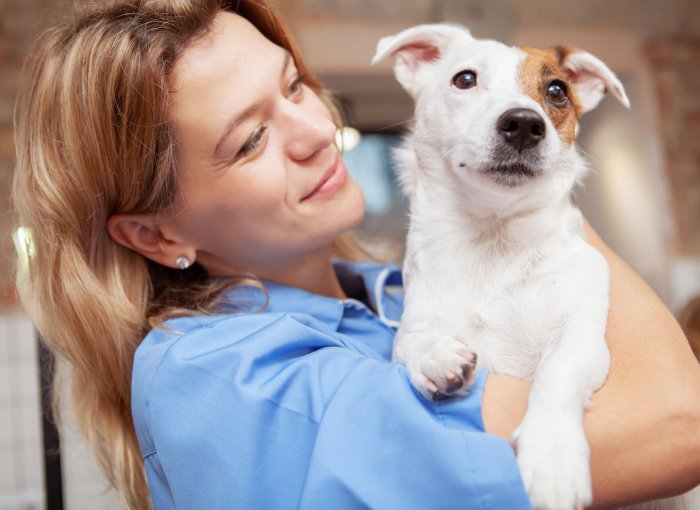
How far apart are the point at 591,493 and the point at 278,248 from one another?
0.74m

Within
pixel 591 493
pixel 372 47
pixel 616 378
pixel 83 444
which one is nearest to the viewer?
pixel 591 493

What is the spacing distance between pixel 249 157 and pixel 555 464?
758 mm

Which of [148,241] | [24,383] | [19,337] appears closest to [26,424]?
[24,383]

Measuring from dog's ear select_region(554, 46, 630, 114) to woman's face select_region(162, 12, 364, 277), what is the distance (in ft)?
1.93

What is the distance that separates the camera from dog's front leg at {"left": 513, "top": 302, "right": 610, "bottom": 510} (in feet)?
2.54

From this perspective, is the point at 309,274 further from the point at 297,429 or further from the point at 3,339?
the point at 3,339

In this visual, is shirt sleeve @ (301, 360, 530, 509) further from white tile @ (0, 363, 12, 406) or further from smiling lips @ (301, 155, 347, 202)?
white tile @ (0, 363, 12, 406)

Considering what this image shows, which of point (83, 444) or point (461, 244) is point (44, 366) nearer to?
point (83, 444)

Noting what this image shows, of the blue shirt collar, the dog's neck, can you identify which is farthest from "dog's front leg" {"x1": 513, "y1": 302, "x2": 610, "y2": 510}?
the blue shirt collar

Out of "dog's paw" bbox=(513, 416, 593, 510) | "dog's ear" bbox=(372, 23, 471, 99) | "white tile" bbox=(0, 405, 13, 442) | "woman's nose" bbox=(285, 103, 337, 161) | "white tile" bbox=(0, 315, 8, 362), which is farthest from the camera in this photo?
"white tile" bbox=(0, 315, 8, 362)

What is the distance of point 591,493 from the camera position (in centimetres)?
79

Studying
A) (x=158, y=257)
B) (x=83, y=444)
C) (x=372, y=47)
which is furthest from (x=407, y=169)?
(x=372, y=47)

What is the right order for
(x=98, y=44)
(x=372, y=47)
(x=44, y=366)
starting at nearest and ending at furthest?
(x=98, y=44) < (x=44, y=366) < (x=372, y=47)

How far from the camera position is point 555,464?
31.0 inches
